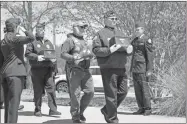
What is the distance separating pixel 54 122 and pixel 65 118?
61 cm

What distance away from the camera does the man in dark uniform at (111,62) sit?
22.9 feet

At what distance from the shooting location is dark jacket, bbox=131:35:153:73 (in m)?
8.94

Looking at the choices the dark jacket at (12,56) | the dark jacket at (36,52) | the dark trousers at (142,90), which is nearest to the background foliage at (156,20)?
the dark trousers at (142,90)

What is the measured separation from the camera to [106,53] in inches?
272

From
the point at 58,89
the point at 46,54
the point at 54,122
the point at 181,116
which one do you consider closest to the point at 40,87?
the point at 46,54

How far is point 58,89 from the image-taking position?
18.6 metres

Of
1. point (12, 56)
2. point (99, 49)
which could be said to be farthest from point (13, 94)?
point (99, 49)

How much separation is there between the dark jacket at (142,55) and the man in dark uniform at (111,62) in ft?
5.91

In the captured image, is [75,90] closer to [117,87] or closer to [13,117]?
[117,87]

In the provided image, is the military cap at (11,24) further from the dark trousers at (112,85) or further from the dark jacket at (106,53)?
the dark trousers at (112,85)

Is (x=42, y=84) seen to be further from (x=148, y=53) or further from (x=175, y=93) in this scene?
(x=175, y=93)

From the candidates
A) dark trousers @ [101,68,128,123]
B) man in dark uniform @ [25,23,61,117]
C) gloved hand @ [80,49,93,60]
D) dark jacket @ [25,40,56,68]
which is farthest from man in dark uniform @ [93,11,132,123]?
dark jacket @ [25,40,56,68]

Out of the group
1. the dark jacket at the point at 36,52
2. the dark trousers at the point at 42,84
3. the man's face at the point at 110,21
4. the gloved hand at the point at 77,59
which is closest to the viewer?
the man's face at the point at 110,21

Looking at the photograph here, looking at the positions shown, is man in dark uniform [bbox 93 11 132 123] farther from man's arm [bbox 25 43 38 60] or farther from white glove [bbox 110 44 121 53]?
man's arm [bbox 25 43 38 60]
